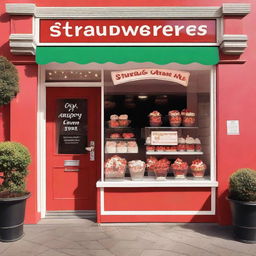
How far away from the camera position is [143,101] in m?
6.14

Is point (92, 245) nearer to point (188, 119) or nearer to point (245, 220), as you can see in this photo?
point (245, 220)

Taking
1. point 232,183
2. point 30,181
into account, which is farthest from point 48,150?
point 232,183

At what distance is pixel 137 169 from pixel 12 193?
223 cm

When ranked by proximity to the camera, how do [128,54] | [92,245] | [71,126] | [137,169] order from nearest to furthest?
[92,245] → [128,54] → [137,169] → [71,126]

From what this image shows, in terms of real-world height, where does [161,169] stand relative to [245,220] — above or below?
above

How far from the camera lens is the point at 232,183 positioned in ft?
16.4

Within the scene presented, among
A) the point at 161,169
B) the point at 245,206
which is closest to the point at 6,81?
the point at 161,169

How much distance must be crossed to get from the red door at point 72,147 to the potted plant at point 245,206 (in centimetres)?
264

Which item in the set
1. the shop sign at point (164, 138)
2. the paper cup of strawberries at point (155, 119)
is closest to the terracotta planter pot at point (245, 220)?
the shop sign at point (164, 138)

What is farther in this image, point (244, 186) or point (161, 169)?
point (161, 169)

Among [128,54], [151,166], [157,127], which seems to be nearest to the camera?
[128,54]

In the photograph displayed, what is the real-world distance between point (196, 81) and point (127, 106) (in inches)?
55.9

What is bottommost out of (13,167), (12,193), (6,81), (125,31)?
(12,193)

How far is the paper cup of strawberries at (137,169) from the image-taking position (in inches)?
231
